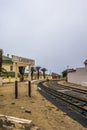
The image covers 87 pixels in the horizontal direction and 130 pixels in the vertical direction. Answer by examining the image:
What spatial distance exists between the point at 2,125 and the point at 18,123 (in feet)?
1.88

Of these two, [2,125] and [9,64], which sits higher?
[9,64]

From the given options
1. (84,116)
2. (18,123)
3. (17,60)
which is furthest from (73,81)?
(18,123)

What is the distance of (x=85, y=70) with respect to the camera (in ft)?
212

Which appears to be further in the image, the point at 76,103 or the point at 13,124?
the point at 76,103

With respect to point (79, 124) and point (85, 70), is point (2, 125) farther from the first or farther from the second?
point (85, 70)

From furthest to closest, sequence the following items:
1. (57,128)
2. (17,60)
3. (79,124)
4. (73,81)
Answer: (73,81)
(17,60)
(79,124)
(57,128)

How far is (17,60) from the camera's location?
30984 mm

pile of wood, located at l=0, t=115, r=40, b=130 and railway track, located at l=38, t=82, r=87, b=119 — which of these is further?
railway track, located at l=38, t=82, r=87, b=119

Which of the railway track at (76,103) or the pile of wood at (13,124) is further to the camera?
the railway track at (76,103)

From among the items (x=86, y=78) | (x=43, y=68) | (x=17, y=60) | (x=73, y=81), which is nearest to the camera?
(x=17, y=60)

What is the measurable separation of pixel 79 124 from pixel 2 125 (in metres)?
5.15

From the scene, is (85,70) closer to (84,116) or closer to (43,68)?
(84,116)

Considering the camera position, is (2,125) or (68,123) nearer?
(2,125)

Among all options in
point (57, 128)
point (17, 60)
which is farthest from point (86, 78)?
point (57, 128)
